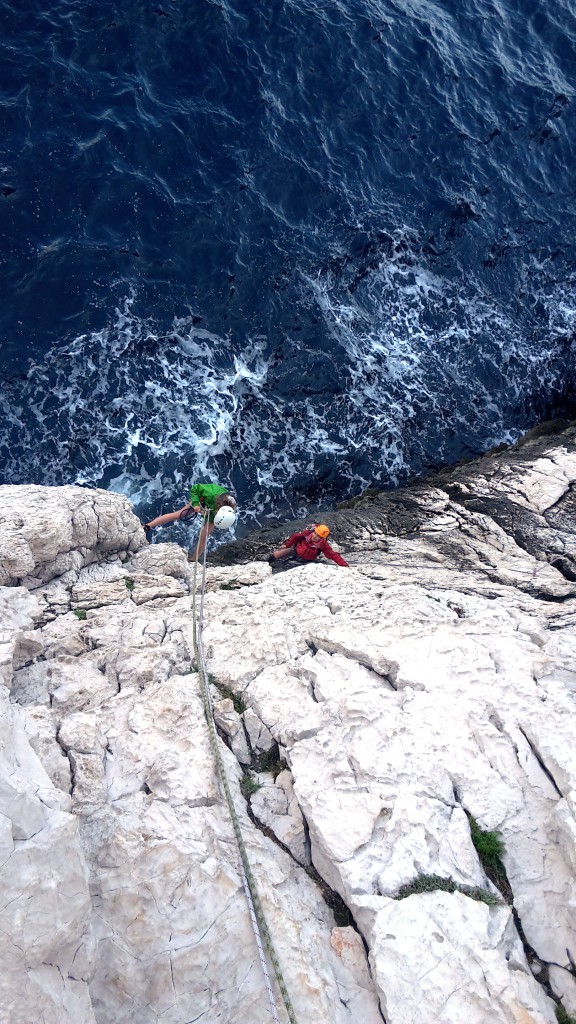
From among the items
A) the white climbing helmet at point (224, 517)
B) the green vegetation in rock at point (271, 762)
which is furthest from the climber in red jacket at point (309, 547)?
the green vegetation in rock at point (271, 762)

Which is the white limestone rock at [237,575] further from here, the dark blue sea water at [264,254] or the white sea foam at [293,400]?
the dark blue sea water at [264,254]

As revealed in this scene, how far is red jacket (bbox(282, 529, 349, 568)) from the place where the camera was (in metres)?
17.8

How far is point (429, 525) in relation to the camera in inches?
774

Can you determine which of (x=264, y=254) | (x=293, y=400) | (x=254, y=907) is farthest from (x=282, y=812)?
(x=264, y=254)

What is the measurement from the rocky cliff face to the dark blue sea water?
22.1 feet

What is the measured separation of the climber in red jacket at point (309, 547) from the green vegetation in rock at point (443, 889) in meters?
9.41

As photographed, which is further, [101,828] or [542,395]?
[542,395]

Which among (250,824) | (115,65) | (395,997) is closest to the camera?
(395,997)

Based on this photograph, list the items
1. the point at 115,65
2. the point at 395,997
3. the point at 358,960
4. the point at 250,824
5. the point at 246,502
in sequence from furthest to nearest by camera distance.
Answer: the point at 115,65 < the point at 246,502 < the point at 250,824 < the point at 358,960 < the point at 395,997

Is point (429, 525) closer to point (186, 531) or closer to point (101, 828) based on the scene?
point (186, 531)

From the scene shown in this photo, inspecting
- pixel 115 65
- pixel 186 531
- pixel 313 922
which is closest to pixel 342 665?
pixel 313 922

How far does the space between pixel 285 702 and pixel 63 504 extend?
772 cm

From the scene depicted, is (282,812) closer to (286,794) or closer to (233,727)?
(286,794)

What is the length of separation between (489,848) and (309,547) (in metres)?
9.94
